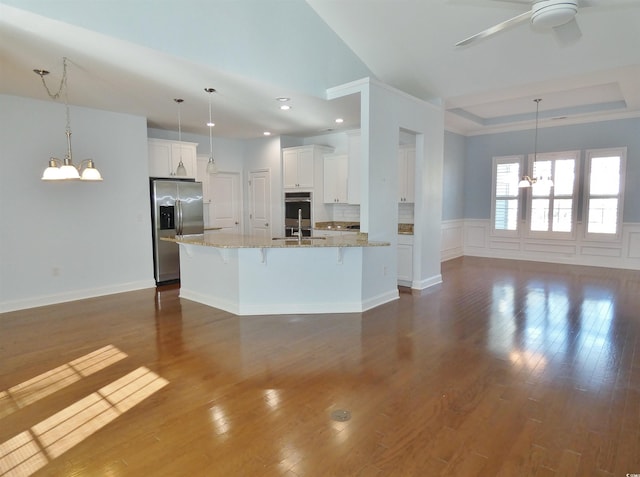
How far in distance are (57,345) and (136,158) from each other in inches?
126

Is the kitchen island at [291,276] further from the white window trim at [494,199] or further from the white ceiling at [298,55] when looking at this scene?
the white window trim at [494,199]

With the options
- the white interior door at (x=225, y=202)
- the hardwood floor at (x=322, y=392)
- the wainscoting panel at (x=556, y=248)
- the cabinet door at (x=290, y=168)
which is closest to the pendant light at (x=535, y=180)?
the wainscoting panel at (x=556, y=248)

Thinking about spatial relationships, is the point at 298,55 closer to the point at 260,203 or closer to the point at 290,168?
the point at 290,168

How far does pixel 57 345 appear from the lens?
367cm

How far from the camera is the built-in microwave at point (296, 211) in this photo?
745 centimetres

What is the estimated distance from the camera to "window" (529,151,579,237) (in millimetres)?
7895

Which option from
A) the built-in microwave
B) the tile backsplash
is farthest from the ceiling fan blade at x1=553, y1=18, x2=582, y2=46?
the built-in microwave

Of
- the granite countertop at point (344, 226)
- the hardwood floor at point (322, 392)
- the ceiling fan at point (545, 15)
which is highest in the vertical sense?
the ceiling fan at point (545, 15)

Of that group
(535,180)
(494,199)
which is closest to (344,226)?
(535,180)

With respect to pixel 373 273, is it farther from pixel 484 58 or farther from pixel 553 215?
pixel 553 215

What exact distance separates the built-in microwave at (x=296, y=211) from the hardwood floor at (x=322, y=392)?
3161 millimetres

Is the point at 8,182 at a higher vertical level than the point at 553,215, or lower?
higher

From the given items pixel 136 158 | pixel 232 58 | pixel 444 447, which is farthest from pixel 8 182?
pixel 444 447

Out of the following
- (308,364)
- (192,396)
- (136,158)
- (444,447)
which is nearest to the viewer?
(444,447)
